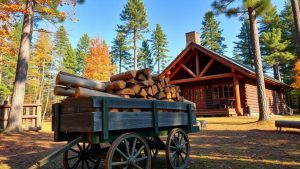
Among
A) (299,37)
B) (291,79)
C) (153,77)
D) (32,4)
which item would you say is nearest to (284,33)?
(291,79)

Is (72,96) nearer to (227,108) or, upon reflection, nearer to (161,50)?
(227,108)

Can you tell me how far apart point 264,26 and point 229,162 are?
156ft

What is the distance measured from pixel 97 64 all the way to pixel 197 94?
55.6 feet

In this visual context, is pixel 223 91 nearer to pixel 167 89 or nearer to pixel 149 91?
pixel 167 89

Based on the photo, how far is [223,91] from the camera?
21625mm

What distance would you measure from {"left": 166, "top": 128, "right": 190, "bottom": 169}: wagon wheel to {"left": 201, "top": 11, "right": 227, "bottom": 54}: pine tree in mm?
46446

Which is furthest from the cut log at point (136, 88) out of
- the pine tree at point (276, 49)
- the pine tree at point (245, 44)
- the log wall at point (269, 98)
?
the pine tree at point (245, 44)

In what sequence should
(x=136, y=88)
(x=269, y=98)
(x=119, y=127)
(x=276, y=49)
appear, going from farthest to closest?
1. (x=276, y=49)
2. (x=269, y=98)
3. (x=136, y=88)
4. (x=119, y=127)

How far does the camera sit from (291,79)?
36062 mm

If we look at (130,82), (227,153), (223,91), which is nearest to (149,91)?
(130,82)

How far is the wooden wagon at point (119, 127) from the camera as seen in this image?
12.1 ft

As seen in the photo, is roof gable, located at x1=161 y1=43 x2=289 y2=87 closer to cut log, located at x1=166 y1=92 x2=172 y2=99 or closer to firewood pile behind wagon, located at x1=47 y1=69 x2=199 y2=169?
cut log, located at x1=166 y1=92 x2=172 y2=99

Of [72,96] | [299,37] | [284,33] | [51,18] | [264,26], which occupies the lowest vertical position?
[72,96]

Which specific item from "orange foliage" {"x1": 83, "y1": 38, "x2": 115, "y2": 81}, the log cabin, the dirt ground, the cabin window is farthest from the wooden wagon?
"orange foliage" {"x1": 83, "y1": 38, "x2": 115, "y2": 81}
